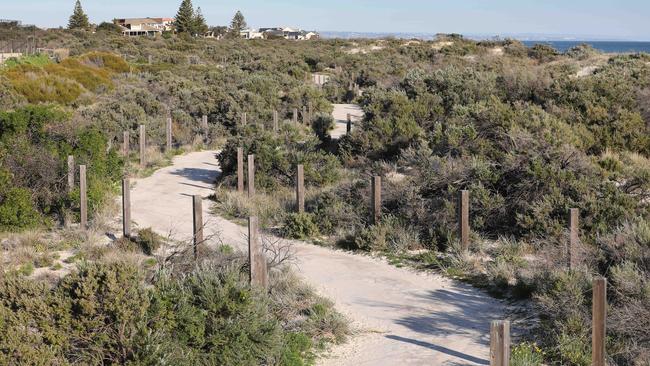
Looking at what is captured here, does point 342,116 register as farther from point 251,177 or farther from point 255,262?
point 255,262

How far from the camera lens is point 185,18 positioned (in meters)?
86.2

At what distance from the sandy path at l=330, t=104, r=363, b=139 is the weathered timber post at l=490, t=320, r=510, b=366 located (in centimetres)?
1985

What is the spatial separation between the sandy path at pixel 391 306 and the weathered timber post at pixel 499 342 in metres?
1.61

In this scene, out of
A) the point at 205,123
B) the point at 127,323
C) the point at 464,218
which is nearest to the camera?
the point at 127,323

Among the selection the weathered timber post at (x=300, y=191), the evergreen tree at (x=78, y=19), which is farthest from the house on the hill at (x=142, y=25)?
the weathered timber post at (x=300, y=191)

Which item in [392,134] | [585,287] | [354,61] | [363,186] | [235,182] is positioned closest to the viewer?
[585,287]

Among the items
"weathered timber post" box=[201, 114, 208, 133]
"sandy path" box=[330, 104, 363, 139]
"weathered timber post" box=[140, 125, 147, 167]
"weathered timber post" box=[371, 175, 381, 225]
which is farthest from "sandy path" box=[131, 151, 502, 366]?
"sandy path" box=[330, 104, 363, 139]

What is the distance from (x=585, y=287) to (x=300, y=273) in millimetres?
4467

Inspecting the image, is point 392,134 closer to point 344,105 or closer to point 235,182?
point 235,182

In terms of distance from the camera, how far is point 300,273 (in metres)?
11.9

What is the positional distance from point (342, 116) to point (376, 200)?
19810mm

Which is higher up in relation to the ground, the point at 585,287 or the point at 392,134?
the point at 392,134

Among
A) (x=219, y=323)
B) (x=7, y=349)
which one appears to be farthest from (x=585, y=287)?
→ (x=7, y=349)

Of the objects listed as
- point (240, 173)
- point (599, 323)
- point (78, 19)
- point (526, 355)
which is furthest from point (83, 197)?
point (78, 19)
